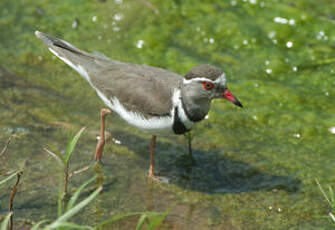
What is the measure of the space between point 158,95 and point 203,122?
4.64ft

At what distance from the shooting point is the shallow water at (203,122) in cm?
472

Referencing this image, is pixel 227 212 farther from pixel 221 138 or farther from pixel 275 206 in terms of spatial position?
pixel 221 138

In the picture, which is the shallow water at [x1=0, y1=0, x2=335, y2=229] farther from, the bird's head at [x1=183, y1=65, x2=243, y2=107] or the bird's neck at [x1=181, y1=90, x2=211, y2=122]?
the bird's head at [x1=183, y1=65, x2=243, y2=107]

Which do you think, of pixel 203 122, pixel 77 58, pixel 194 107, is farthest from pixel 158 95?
pixel 203 122

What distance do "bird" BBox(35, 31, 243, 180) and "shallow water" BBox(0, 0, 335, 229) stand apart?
1.64 ft

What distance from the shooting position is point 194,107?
4.73 m

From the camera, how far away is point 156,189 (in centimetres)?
492

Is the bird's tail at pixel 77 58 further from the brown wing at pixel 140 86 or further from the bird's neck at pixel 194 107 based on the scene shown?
the bird's neck at pixel 194 107

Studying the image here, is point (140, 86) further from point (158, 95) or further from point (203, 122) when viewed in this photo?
point (203, 122)

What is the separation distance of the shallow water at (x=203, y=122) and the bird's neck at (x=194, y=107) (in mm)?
775

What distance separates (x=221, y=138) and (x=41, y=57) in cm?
289

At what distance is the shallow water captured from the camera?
186 inches

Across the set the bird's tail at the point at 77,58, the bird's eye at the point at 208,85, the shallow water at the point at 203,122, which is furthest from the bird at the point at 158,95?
the shallow water at the point at 203,122

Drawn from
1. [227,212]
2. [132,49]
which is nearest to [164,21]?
[132,49]
